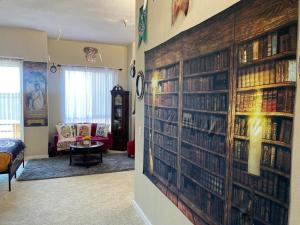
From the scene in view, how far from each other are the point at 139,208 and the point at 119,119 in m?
4.00

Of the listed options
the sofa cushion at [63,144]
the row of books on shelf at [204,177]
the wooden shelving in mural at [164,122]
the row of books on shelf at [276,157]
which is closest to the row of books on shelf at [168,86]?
the wooden shelving in mural at [164,122]

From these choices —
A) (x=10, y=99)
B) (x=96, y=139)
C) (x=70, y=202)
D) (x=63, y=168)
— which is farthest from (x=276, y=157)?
(x=10, y=99)

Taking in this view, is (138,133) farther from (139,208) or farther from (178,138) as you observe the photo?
(178,138)

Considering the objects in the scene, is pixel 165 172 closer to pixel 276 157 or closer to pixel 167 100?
pixel 167 100

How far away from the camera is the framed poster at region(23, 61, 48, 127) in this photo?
230 inches

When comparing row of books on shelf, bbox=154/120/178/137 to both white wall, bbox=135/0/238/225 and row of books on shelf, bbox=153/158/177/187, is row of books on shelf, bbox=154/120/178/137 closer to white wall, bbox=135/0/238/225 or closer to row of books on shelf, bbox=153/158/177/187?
row of books on shelf, bbox=153/158/177/187

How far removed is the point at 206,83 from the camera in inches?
68.4

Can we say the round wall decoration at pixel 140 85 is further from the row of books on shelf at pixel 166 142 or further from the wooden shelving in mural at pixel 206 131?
the wooden shelving in mural at pixel 206 131

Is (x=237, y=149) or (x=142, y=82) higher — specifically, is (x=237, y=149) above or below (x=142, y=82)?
below

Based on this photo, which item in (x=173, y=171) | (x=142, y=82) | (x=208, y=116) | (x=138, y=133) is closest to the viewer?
(x=208, y=116)

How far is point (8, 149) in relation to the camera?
402cm

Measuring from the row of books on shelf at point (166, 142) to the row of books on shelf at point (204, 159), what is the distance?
0.15 m

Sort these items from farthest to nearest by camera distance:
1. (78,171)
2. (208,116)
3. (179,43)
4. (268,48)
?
(78,171), (179,43), (208,116), (268,48)

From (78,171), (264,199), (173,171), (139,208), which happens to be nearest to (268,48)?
(264,199)
